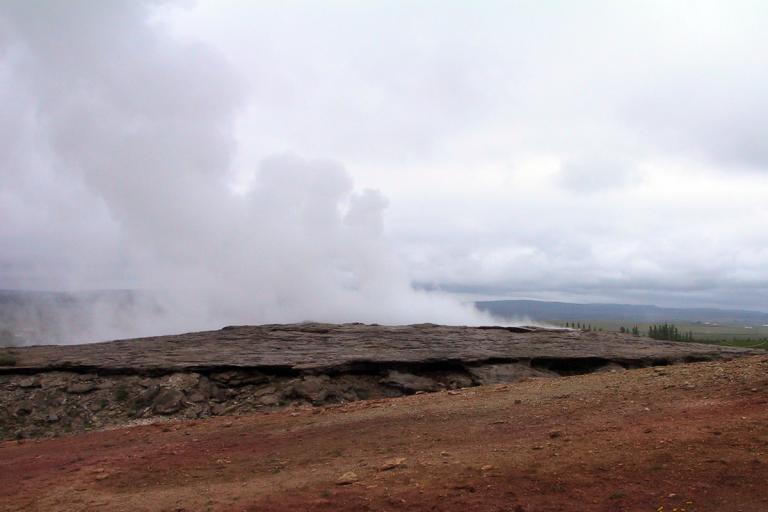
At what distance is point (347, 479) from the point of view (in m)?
9.17

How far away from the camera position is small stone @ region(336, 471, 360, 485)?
9.09m

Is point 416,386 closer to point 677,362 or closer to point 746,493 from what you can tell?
point 677,362

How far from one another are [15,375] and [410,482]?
17.1 metres

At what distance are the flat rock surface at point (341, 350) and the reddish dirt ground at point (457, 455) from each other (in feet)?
16.1

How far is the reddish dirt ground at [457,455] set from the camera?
8008 millimetres

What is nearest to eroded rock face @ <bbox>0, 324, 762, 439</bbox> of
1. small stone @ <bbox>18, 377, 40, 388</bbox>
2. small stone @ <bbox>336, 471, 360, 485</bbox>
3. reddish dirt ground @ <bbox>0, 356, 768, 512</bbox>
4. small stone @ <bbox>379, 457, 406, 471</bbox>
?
small stone @ <bbox>18, 377, 40, 388</bbox>

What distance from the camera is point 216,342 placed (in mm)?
25109

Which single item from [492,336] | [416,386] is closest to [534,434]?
[416,386]

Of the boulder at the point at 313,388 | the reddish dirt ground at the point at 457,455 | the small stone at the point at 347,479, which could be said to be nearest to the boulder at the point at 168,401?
the reddish dirt ground at the point at 457,455

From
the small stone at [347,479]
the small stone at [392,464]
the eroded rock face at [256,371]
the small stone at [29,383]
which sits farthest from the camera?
the small stone at [29,383]

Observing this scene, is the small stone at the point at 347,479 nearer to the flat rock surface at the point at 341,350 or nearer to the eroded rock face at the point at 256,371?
the eroded rock face at the point at 256,371

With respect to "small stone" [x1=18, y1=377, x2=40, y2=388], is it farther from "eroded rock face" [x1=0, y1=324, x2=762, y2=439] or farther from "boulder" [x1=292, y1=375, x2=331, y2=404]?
"boulder" [x1=292, y1=375, x2=331, y2=404]

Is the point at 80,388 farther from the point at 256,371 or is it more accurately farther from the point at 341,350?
the point at 341,350

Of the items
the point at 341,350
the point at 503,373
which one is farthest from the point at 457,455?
the point at 341,350
